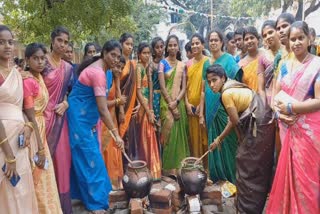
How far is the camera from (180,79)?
5.11 metres

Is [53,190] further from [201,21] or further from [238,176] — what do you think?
[201,21]

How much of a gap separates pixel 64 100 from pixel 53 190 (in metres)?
0.99

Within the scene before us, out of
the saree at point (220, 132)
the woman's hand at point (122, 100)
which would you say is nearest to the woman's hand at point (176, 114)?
the saree at point (220, 132)

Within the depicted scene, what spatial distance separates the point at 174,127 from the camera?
16.6 ft

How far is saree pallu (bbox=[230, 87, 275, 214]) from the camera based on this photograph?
3.41 meters

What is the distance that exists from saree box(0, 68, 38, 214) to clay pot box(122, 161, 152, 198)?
95 centimetres

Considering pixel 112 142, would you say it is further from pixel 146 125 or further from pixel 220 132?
pixel 220 132

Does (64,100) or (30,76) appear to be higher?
(30,76)

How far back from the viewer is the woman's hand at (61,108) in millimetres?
3662

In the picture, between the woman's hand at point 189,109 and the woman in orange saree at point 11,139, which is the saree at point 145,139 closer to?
the woman's hand at point 189,109

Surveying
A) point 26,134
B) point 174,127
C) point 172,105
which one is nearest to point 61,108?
point 26,134

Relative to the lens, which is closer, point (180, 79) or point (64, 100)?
point (64, 100)

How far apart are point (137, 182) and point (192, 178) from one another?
0.55 metres

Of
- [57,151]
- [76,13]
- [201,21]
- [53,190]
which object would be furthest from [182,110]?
[201,21]
